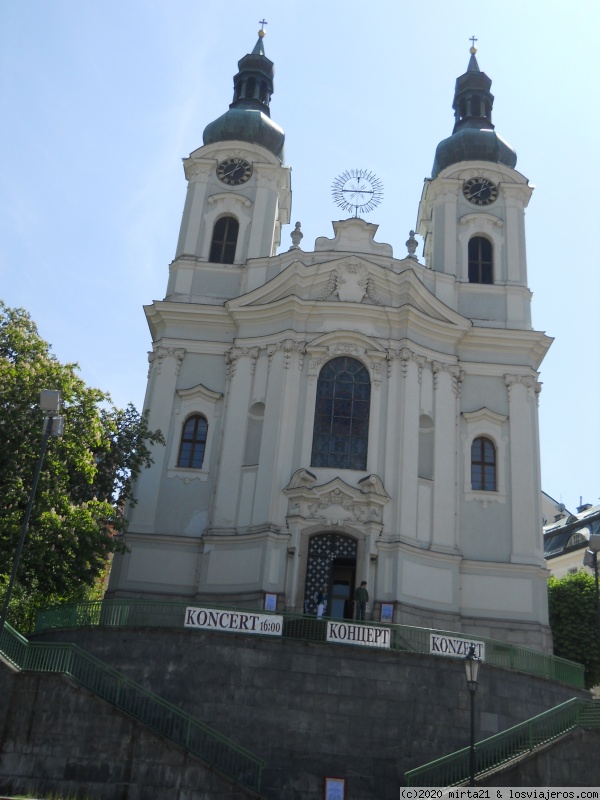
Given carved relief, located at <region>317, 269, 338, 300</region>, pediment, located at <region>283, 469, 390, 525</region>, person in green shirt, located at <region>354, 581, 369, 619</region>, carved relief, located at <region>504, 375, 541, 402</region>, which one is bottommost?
person in green shirt, located at <region>354, 581, 369, 619</region>

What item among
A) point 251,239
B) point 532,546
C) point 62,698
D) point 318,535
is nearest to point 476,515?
point 532,546

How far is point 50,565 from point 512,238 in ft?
72.6

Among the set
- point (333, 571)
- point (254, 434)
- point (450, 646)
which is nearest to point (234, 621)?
point (450, 646)

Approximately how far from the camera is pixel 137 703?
749 inches

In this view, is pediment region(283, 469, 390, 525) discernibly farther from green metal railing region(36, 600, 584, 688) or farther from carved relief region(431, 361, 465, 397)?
green metal railing region(36, 600, 584, 688)

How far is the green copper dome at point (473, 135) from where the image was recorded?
1463 inches

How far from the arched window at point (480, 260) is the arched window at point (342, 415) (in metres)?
7.53

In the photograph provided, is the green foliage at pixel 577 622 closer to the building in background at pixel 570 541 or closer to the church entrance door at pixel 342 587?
the church entrance door at pixel 342 587

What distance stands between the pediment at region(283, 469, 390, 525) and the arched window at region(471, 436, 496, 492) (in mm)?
4375

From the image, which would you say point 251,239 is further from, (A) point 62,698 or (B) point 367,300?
(A) point 62,698

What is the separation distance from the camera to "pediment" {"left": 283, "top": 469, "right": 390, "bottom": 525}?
92.8 ft

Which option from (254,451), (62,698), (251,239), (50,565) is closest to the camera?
(62,698)

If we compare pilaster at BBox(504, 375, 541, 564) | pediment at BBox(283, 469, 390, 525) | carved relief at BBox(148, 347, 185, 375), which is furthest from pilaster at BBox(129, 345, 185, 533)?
pilaster at BBox(504, 375, 541, 564)

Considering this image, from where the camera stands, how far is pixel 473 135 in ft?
123
